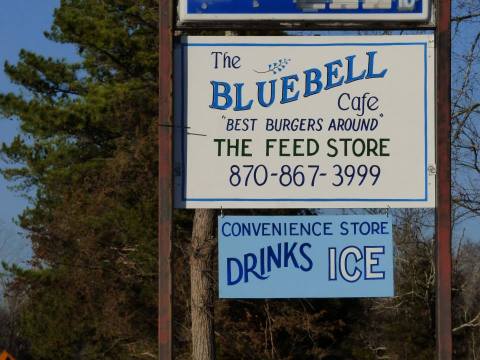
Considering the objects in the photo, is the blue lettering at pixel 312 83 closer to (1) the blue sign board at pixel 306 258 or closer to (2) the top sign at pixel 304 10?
(2) the top sign at pixel 304 10

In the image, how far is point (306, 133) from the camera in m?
7.55

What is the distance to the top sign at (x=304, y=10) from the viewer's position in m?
7.62

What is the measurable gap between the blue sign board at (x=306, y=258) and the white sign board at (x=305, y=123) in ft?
0.59

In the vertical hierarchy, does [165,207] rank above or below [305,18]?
below

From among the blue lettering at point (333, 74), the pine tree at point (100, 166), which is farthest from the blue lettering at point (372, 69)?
the pine tree at point (100, 166)

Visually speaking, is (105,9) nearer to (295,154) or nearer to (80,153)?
(80,153)

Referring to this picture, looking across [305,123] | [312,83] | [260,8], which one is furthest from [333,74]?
[260,8]

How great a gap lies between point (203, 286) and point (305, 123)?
12.2 metres

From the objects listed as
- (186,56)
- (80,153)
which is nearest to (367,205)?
(186,56)

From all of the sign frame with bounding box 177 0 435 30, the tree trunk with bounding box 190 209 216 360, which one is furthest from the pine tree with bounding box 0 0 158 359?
the sign frame with bounding box 177 0 435 30

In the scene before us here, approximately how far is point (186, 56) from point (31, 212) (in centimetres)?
2691

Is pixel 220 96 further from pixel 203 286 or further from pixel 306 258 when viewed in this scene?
pixel 203 286

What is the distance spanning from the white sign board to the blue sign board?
0.59 feet

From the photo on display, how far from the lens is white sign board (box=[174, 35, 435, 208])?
7520mm
